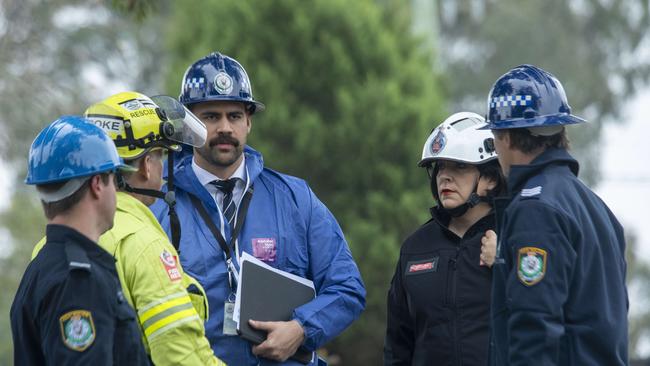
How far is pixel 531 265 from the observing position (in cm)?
474

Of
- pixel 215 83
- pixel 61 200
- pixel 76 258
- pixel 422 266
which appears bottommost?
pixel 422 266

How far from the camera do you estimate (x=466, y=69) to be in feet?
115

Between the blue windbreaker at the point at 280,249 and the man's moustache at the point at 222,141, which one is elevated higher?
the man's moustache at the point at 222,141

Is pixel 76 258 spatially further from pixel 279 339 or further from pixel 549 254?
pixel 279 339

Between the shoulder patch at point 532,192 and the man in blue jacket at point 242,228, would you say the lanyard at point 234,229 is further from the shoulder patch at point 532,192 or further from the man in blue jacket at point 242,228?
the shoulder patch at point 532,192

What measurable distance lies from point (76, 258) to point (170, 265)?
644 millimetres

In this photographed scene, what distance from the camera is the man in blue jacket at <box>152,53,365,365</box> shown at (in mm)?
5969

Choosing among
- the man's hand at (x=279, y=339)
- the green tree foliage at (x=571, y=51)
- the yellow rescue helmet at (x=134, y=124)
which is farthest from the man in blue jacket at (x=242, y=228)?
the green tree foliage at (x=571, y=51)

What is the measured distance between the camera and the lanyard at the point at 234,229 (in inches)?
237

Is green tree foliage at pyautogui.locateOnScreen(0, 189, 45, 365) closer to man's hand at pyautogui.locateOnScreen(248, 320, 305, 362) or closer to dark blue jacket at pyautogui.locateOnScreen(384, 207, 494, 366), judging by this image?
dark blue jacket at pyautogui.locateOnScreen(384, 207, 494, 366)

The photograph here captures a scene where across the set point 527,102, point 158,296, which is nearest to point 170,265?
point 158,296

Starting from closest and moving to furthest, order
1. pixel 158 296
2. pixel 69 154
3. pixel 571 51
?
pixel 69 154, pixel 158 296, pixel 571 51

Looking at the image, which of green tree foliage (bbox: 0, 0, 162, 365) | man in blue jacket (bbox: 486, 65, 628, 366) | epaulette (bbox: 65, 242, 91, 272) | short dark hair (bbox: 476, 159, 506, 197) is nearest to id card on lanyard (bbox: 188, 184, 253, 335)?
short dark hair (bbox: 476, 159, 506, 197)

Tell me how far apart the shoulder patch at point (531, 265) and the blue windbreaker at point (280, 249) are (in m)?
1.60
